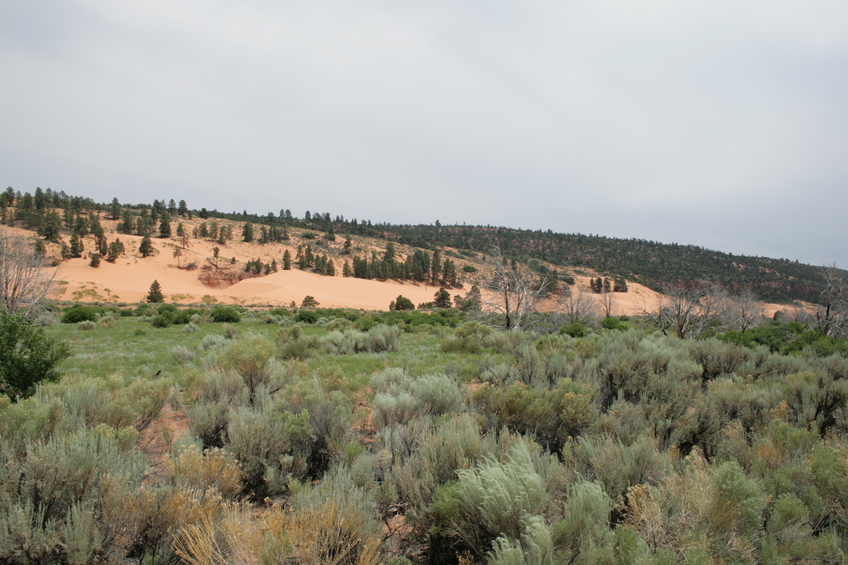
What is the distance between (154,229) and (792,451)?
3173 inches

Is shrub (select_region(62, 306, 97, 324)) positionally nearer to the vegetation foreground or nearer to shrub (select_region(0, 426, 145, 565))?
the vegetation foreground

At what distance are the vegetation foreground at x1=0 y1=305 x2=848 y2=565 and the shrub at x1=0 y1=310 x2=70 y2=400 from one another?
28 cm

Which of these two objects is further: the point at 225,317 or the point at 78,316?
the point at 225,317

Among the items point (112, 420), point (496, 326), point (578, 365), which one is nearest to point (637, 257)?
point (496, 326)

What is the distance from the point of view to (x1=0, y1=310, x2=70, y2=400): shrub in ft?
15.9

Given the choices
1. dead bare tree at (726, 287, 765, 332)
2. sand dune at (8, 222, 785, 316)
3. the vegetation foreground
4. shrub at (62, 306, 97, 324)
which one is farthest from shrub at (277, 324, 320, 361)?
sand dune at (8, 222, 785, 316)

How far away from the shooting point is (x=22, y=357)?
4996mm

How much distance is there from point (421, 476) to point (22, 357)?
5.72 meters

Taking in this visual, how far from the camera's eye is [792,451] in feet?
12.0

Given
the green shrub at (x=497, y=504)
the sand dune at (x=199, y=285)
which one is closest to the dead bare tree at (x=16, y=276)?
the green shrub at (x=497, y=504)

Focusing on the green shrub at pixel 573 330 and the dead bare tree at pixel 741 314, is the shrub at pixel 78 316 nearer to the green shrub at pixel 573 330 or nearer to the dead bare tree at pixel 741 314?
the green shrub at pixel 573 330

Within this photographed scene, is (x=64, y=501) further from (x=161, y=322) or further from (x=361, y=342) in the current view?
(x=161, y=322)

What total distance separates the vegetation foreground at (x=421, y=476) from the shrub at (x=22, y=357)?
11.0 inches

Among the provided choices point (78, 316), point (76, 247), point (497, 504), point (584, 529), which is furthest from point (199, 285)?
point (584, 529)
